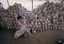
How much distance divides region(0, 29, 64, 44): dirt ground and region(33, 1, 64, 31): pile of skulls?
0.24ft

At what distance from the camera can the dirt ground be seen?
1567 millimetres

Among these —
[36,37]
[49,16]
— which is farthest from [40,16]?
[36,37]

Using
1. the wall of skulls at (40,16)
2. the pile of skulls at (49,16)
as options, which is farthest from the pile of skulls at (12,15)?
the pile of skulls at (49,16)

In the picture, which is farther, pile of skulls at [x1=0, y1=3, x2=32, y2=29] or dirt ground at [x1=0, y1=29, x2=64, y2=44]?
pile of skulls at [x1=0, y1=3, x2=32, y2=29]

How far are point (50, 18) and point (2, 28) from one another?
619 mm

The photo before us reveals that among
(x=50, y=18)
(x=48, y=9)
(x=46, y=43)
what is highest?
(x=48, y=9)

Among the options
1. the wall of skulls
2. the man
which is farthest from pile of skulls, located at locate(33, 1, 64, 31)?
the man

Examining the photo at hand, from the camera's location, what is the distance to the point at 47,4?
1.88m

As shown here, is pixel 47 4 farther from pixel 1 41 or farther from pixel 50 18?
pixel 1 41

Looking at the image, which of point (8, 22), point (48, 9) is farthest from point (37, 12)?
point (8, 22)

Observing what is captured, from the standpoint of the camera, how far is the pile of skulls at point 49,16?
173 cm

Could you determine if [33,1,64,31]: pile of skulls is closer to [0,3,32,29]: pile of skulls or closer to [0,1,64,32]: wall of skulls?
[0,1,64,32]: wall of skulls

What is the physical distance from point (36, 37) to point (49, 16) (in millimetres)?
340

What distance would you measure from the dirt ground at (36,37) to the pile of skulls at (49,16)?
7cm
